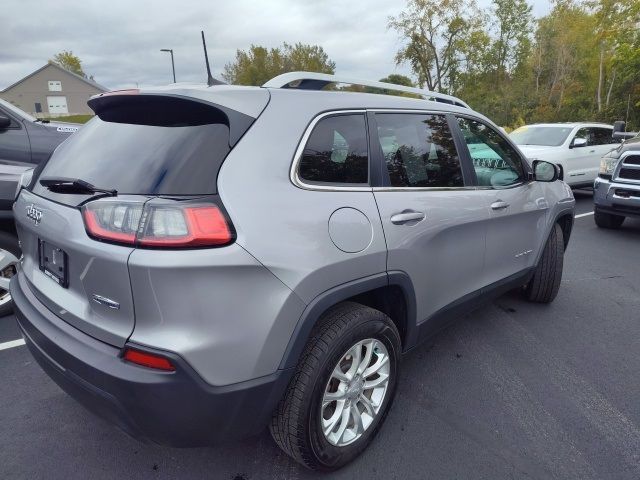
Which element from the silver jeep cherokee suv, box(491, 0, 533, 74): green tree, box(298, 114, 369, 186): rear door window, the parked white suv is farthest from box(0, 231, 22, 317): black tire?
box(491, 0, 533, 74): green tree

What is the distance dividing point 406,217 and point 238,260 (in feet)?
3.14

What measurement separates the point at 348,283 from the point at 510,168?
1997mm

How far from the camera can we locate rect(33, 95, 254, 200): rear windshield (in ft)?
5.27

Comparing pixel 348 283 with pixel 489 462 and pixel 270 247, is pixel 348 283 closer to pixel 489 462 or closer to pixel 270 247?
pixel 270 247

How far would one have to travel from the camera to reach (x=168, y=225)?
150cm

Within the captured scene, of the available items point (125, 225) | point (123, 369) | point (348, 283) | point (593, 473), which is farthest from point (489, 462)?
point (125, 225)

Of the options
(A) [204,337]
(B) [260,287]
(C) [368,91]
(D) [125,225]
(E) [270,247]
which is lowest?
(A) [204,337]

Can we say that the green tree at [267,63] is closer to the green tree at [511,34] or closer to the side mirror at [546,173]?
the green tree at [511,34]

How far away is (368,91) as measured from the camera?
256cm

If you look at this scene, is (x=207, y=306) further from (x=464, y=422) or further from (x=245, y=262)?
(x=464, y=422)

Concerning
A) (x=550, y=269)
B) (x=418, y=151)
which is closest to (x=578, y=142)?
(x=550, y=269)

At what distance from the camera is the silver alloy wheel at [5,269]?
132 inches

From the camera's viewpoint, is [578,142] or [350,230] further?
[578,142]

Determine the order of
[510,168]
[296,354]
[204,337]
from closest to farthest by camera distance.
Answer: [204,337], [296,354], [510,168]
